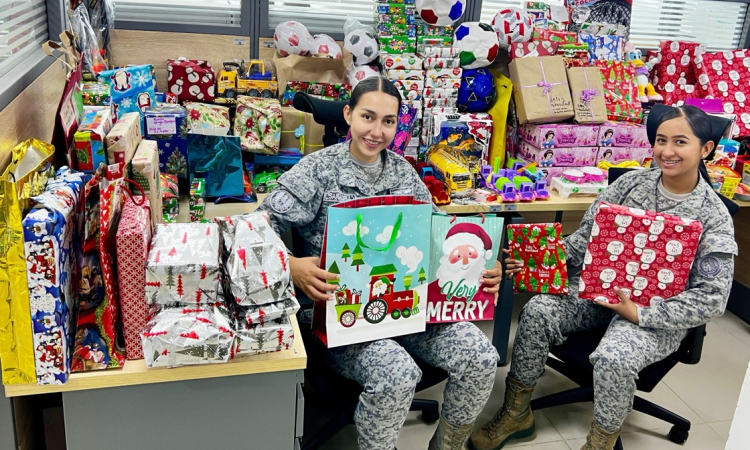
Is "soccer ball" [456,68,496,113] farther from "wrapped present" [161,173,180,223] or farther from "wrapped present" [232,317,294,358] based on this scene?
"wrapped present" [232,317,294,358]

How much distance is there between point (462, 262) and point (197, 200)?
49.3 inches

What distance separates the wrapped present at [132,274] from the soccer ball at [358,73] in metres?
2.15

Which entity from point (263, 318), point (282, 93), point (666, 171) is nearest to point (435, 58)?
point (282, 93)

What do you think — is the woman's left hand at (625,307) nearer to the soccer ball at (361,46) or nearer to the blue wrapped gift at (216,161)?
the blue wrapped gift at (216,161)

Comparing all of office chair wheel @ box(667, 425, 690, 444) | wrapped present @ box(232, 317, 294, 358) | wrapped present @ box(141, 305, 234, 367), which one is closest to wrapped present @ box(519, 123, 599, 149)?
office chair wheel @ box(667, 425, 690, 444)

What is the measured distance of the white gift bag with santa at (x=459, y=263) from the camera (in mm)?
2176

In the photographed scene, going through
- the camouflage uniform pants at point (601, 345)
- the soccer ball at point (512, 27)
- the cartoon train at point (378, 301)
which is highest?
the soccer ball at point (512, 27)

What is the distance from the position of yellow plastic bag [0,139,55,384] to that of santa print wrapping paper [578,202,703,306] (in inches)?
76.5

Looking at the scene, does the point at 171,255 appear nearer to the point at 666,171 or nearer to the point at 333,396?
the point at 333,396

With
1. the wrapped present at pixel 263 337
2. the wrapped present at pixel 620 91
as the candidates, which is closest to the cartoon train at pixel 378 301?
the wrapped present at pixel 263 337

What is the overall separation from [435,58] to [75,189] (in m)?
2.41

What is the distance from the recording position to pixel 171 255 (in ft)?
5.07

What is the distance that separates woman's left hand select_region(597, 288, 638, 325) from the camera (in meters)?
2.46

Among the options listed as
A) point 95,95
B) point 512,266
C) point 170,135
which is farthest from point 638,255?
point 95,95
